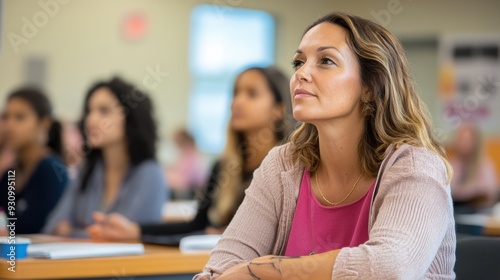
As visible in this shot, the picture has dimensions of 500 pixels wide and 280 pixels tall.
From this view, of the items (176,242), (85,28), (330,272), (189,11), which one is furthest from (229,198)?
(189,11)

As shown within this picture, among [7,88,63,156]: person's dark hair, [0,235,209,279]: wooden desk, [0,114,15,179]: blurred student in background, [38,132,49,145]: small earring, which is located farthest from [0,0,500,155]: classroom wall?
[0,235,209,279]: wooden desk

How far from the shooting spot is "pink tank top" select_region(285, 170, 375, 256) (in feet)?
6.15

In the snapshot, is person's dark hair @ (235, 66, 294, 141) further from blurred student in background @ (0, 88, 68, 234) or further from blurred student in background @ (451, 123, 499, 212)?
blurred student in background @ (451, 123, 499, 212)

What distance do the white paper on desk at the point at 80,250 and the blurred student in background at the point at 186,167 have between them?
5400 mm

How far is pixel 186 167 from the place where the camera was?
838cm

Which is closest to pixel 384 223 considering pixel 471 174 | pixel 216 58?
pixel 471 174

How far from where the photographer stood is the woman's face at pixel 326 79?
1852mm

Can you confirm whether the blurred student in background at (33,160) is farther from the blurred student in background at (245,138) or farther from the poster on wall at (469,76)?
the poster on wall at (469,76)

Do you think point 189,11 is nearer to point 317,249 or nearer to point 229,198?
point 229,198

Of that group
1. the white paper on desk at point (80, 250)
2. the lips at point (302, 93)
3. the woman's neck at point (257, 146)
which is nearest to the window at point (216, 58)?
the woman's neck at point (257, 146)

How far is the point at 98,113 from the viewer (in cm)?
387

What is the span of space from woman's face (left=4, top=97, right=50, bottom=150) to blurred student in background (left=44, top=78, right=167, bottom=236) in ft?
2.53

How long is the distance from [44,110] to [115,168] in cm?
105

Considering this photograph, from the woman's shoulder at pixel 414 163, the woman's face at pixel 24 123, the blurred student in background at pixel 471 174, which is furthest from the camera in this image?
the blurred student in background at pixel 471 174
